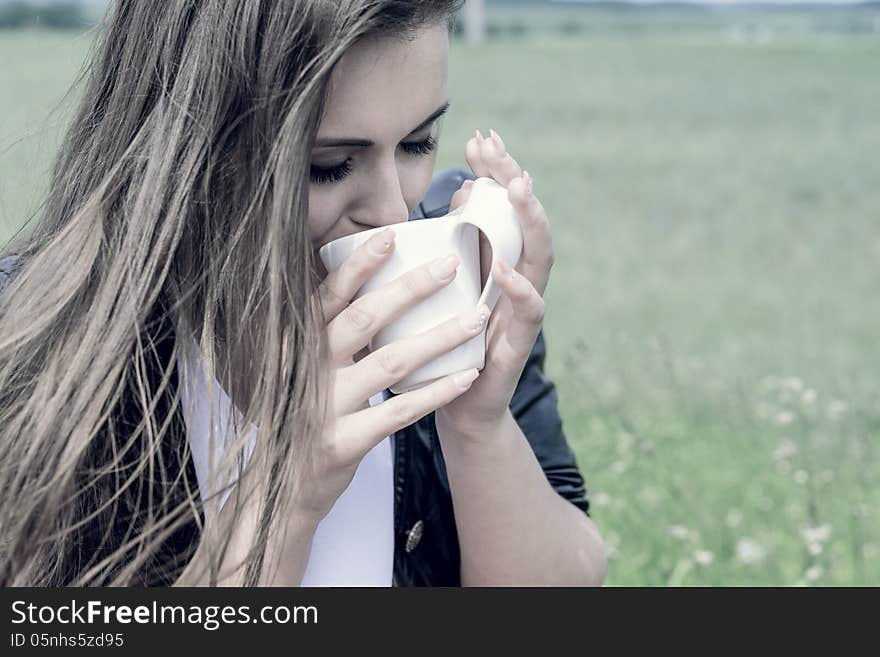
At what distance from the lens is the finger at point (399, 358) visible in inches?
56.3

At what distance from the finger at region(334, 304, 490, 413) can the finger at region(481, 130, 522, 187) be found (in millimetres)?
222

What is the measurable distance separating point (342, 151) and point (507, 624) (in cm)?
66

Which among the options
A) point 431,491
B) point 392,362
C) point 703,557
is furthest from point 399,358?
point 703,557

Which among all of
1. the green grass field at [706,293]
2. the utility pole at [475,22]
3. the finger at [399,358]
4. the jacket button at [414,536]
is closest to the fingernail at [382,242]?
the finger at [399,358]

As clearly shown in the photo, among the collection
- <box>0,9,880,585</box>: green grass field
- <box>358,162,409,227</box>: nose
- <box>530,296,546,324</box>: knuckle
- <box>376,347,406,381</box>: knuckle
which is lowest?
<box>0,9,880,585</box>: green grass field

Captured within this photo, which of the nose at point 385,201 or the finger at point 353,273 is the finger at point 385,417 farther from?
the nose at point 385,201

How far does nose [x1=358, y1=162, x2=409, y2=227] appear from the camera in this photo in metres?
1.58

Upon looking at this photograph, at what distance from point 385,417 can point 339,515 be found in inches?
13.1

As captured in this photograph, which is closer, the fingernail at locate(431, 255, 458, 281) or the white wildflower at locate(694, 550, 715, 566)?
the fingernail at locate(431, 255, 458, 281)

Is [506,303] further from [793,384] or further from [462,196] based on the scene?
[793,384]

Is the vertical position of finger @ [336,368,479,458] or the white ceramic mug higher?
the white ceramic mug

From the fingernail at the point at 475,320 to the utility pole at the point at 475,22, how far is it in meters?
15.6

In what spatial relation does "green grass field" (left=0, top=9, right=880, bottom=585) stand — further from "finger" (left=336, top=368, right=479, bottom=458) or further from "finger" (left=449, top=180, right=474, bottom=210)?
"finger" (left=336, top=368, right=479, bottom=458)

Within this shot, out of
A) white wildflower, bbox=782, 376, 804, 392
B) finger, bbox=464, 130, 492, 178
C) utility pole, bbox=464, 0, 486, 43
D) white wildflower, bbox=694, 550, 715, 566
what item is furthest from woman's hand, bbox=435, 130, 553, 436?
utility pole, bbox=464, 0, 486, 43
